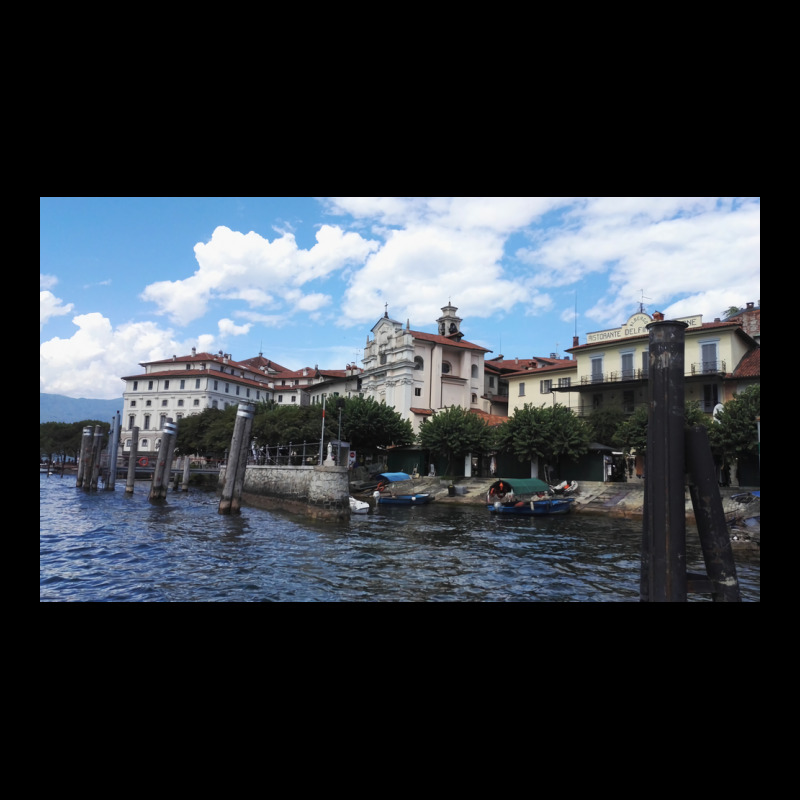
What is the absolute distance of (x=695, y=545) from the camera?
14023mm

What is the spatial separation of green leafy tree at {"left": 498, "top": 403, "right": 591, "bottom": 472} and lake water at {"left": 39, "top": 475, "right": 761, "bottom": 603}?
23.1ft

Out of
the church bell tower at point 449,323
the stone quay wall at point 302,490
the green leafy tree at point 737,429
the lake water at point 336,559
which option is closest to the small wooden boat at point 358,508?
the stone quay wall at point 302,490

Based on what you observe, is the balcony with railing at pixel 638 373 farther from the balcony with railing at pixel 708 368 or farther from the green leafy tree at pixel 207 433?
the green leafy tree at pixel 207 433

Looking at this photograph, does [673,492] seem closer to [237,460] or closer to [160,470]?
[237,460]

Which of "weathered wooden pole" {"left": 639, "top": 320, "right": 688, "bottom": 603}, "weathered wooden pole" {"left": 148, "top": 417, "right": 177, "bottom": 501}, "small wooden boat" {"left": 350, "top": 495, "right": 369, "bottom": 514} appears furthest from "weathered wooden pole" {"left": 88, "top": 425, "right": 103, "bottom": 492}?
"weathered wooden pole" {"left": 639, "top": 320, "right": 688, "bottom": 603}

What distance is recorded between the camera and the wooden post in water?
1797 centimetres

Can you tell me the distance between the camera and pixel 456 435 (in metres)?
30.9

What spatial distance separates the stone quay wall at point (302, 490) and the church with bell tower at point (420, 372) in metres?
15.6

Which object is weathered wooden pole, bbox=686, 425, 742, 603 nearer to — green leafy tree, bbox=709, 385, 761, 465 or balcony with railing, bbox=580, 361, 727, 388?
green leafy tree, bbox=709, 385, 761, 465

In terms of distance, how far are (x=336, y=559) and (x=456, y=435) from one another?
65.0 feet

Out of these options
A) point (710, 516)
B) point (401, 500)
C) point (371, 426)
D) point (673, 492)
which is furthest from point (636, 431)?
point (673, 492)

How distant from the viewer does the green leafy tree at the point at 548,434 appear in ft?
87.8
